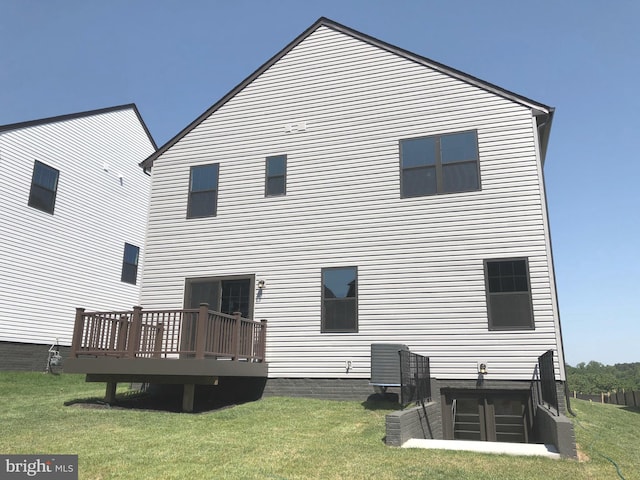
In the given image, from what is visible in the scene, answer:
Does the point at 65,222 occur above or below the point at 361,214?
above

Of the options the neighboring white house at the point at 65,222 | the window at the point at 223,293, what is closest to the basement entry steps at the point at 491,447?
the window at the point at 223,293

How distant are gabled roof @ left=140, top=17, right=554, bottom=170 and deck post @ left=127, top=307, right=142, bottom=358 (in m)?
6.55

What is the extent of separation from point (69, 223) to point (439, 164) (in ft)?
44.8

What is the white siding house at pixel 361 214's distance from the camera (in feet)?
36.1

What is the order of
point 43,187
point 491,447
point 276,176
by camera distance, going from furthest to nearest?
point 43,187 → point 276,176 → point 491,447

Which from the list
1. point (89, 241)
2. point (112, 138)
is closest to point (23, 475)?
point (89, 241)

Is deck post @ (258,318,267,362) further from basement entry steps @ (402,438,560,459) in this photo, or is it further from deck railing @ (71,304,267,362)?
basement entry steps @ (402,438,560,459)

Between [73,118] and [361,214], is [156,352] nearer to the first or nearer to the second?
[361,214]

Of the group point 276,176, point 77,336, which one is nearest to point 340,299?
point 276,176

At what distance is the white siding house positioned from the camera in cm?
1099

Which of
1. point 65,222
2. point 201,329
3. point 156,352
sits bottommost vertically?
point 156,352

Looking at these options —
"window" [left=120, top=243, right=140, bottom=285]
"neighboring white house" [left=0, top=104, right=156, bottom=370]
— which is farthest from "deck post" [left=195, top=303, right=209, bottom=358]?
"window" [left=120, top=243, right=140, bottom=285]

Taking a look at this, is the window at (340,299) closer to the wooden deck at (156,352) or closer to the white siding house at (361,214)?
the white siding house at (361,214)

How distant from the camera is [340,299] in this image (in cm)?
1218
